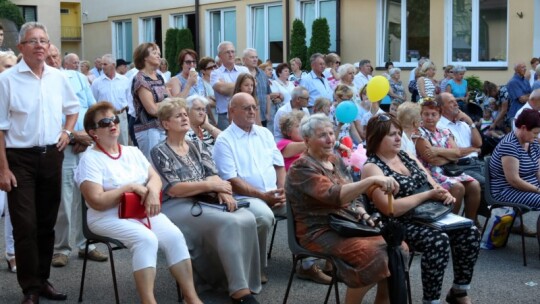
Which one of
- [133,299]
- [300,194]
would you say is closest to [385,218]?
[300,194]

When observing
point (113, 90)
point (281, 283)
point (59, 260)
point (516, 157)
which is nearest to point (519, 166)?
point (516, 157)

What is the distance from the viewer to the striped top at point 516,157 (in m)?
6.51

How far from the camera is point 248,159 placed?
19.5 ft

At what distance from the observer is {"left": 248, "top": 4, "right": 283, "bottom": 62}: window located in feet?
67.1

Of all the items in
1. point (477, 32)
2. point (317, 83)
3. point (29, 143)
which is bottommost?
point (29, 143)

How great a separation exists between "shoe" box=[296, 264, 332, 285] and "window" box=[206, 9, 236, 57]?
660 inches

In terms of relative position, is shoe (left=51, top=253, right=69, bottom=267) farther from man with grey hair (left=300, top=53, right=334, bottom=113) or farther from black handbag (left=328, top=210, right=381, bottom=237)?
man with grey hair (left=300, top=53, right=334, bottom=113)

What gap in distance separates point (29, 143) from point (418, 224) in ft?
8.74

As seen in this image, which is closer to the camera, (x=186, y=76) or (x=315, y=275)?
(x=315, y=275)

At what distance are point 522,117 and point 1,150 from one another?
14.2 feet

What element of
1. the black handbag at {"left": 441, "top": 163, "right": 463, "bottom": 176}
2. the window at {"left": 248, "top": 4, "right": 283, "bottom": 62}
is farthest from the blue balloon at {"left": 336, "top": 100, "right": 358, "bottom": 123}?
the window at {"left": 248, "top": 4, "right": 283, "bottom": 62}

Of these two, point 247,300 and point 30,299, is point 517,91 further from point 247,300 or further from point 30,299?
point 30,299

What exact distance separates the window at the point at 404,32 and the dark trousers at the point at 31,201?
1258 centimetres

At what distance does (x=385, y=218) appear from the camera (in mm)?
4973
